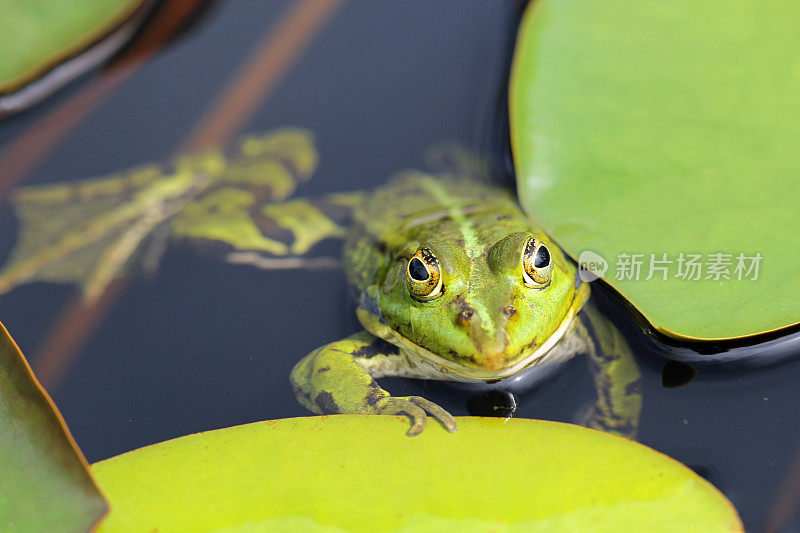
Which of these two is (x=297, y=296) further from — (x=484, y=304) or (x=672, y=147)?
(x=672, y=147)

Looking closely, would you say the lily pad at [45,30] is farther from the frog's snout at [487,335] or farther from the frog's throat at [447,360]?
the frog's snout at [487,335]

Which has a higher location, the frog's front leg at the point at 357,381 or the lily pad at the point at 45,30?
the lily pad at the point at 45,30

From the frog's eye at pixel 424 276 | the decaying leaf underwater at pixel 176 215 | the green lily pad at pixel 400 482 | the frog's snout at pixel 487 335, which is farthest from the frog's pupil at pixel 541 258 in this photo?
the decaying leaf underwater at pixel 176 215

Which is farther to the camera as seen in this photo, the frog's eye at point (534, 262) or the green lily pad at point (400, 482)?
the frog's eye at point (534, 262)

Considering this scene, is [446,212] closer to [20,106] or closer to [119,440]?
[119,440]

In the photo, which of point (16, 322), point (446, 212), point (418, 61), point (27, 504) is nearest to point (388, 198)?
point (446, 212)

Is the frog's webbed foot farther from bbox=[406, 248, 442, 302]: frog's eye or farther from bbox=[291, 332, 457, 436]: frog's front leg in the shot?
bbox=[406, 248, 442, 302]: frog's eye
